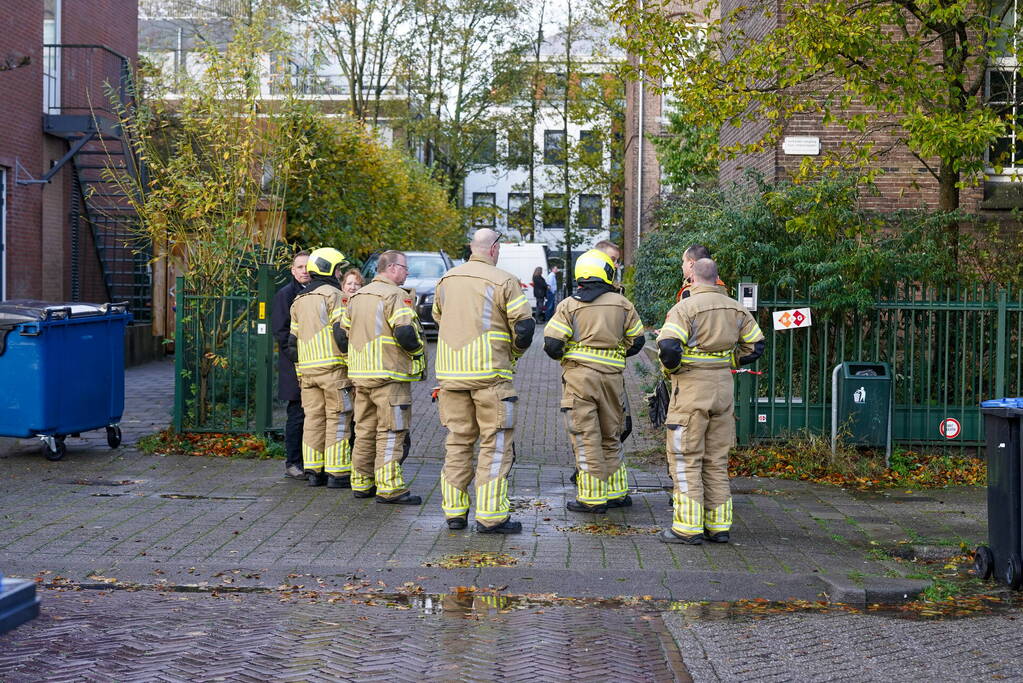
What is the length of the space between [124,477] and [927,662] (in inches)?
262

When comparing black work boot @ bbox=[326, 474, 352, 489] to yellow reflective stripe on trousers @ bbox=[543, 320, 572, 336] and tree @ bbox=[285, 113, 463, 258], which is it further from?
tree @ bbox=[285, 113, 463, 258]

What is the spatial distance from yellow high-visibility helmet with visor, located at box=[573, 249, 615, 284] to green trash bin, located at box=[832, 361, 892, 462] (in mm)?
3063

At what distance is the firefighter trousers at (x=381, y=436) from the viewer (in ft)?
28.6

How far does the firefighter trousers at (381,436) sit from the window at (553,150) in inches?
1685

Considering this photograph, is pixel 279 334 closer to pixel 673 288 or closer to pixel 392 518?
pixel 392 518

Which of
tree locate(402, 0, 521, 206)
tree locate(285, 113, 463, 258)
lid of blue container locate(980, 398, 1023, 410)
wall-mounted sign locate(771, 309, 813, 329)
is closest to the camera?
lid of blue container locate(980, 398, 1023, 410)

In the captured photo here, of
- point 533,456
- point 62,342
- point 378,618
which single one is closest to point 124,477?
point 62,342

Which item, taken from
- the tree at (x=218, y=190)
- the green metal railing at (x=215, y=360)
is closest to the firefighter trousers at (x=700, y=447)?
the green metal railing at (x=215, y=360)

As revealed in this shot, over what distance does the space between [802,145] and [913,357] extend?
12.3 feet

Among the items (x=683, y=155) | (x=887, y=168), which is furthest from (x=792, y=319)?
(x=683, y=155)

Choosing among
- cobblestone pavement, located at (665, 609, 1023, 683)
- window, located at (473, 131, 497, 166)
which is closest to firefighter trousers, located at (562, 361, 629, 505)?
cobblestone pavement, located at (665, 609, 1023, 683)

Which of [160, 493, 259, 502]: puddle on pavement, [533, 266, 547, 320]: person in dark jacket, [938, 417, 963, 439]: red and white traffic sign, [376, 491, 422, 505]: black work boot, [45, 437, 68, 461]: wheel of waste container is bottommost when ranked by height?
[160, 493, 259, 502]: puddle on pavement

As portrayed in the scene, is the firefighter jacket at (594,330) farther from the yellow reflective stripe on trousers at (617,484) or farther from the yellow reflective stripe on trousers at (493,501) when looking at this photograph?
the yellow reflective stripe on trousers at (493,501)

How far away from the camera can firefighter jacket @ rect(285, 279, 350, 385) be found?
9352mm
